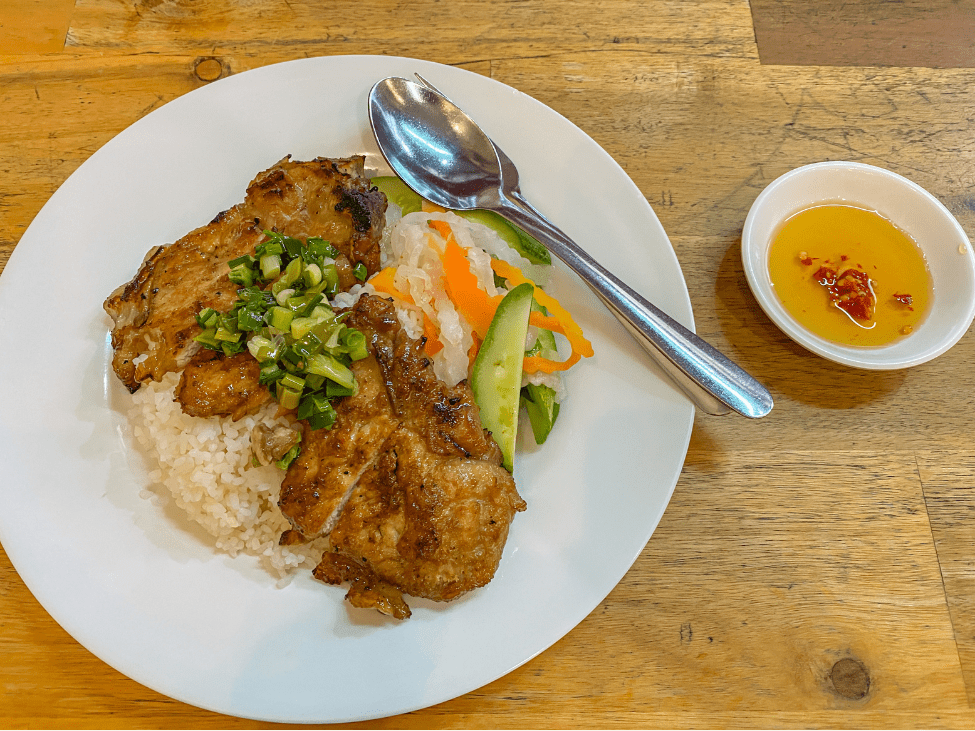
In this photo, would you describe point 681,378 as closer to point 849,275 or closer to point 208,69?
point 849,275

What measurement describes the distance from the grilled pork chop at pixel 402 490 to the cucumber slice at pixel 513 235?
786 mm

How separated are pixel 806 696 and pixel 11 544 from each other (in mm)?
2977

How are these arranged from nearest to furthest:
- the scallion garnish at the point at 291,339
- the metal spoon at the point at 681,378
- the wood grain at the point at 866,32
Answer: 1. the scallion garnish at the point at 291,339
2. the metal spoon at the point at 681,378
3. the wood grain at the point at 866,32

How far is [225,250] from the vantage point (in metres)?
2.38

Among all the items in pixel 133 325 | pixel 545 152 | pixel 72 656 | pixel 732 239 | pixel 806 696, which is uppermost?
pixel 545 152

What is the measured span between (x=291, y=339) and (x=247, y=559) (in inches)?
33.8

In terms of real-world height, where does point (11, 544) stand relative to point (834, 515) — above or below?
above

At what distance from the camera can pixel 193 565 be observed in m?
2.21

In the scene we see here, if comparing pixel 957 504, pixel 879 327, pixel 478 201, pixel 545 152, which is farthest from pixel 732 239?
pixel 957 504

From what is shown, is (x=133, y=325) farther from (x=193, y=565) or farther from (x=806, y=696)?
(x=806, y=696)

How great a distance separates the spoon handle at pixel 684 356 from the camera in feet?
7.80

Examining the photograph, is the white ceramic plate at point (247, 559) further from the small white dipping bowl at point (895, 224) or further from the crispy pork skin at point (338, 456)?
the small white dipping bowl at point (895, 224)

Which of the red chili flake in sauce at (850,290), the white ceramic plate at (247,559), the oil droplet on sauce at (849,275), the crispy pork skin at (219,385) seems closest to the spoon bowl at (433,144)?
A: the white ceramic plate at (247,559)

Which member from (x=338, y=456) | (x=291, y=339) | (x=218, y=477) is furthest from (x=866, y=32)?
(x=218, y=477)
